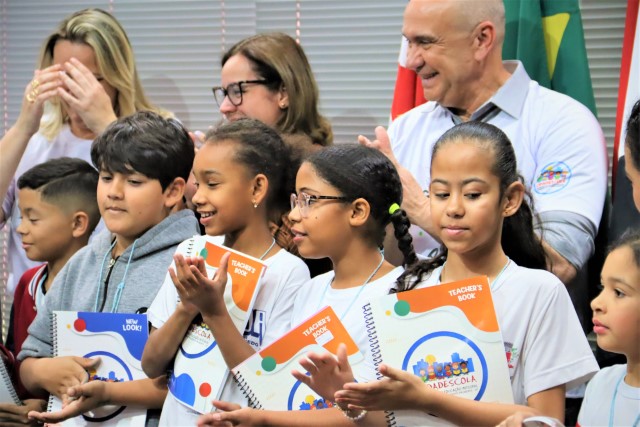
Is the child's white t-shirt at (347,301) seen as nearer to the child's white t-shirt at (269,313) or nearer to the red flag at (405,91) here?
the child's white t-shirt at (269,313)

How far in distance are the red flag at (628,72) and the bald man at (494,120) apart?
250mm

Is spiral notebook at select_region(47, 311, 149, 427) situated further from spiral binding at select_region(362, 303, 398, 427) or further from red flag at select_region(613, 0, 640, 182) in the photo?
red flag at select_region(613, 0, 640, 182)

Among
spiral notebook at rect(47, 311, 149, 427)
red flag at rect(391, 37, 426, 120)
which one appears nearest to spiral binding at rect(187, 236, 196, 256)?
spiral notebook at rect(47, 311, 149, 427)

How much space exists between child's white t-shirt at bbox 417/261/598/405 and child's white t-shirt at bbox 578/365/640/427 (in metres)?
0.03

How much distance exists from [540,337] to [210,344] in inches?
32.4

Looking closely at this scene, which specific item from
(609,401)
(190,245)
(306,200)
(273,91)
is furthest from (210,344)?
(273,91)

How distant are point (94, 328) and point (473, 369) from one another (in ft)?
3.61

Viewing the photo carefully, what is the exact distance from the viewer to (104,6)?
4.22 metres

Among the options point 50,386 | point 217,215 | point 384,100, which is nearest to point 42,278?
point 50,386

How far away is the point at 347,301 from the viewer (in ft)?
7.57

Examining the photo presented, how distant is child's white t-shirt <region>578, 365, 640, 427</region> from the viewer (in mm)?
1957

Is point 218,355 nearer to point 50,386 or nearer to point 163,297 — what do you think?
point 163,297

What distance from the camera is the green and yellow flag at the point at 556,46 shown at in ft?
10.5

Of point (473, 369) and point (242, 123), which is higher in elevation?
point (242, 123)
